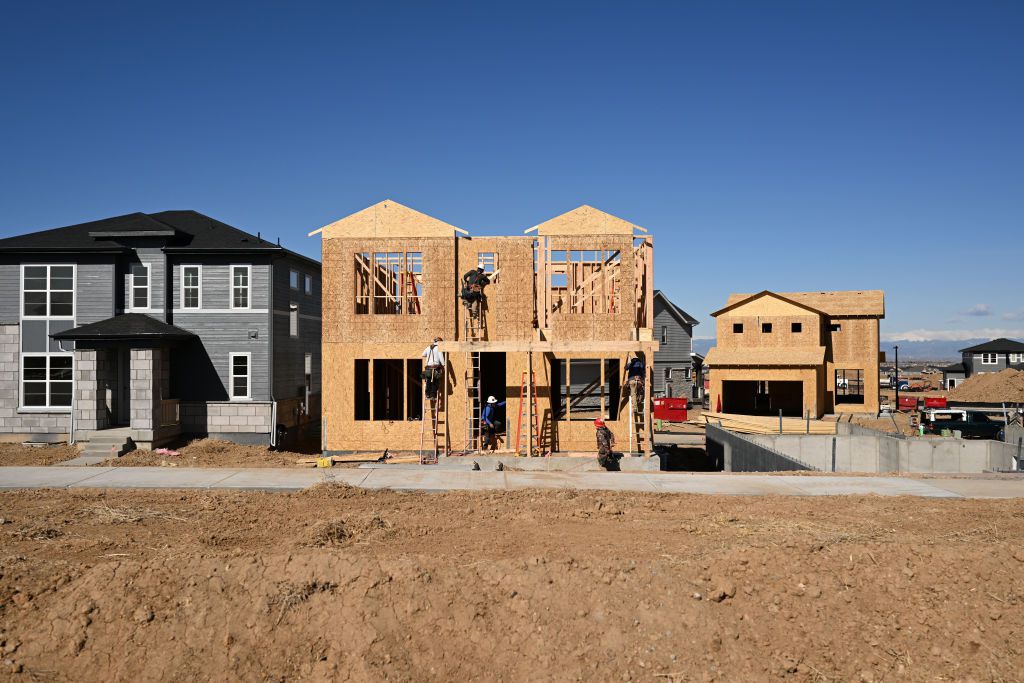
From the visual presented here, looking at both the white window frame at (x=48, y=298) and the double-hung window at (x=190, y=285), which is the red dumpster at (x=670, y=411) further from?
the white window frame at (x=48, y=298)

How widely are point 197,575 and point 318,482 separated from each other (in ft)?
22.0

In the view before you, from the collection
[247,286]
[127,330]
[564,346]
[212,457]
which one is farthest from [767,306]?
[127,330]

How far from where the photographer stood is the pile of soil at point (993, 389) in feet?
168

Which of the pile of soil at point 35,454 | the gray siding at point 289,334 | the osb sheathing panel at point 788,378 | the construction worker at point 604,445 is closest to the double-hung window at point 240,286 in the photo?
the gray siding at point 289,334

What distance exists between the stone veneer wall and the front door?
1.61 metres

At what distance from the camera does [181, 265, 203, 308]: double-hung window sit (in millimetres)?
25188

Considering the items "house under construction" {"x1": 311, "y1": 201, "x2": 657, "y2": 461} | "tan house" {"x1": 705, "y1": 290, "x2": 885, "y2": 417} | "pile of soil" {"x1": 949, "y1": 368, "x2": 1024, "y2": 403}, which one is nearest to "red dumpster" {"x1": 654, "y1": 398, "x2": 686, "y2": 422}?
"tan house" {"x1": 705, "y1": 290, "x2": 885, "y2": 417}

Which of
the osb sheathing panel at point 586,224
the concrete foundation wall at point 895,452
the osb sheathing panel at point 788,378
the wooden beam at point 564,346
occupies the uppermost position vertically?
the osb sheathing panel at point 586,224

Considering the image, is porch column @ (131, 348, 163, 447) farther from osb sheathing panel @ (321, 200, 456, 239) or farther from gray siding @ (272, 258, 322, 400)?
osb sheathing panel @ (321, 200, 456, 239)

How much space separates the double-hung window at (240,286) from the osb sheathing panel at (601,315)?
11154 mm

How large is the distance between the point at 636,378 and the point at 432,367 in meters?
6.19

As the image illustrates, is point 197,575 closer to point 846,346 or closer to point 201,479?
point 201,479

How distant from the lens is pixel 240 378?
82.4 feet

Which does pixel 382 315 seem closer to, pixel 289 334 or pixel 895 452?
pixel 289 334
